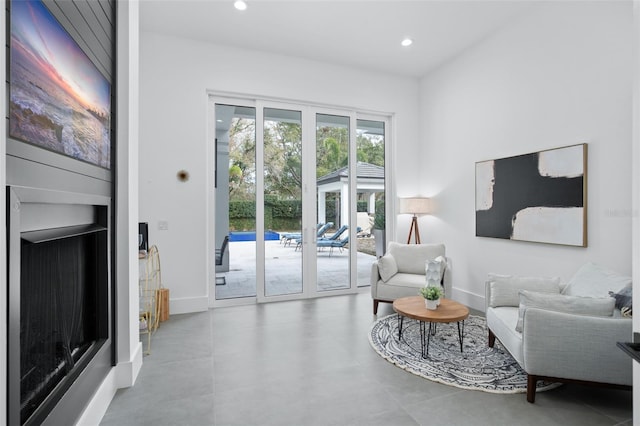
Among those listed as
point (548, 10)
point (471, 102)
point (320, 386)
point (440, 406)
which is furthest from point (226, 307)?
point (548, 10)

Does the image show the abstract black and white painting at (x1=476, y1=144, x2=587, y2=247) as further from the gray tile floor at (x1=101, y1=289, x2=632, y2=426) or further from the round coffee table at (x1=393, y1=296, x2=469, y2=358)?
the gray tile floor at (x1=101, y1=289, x2=632, y2=426)

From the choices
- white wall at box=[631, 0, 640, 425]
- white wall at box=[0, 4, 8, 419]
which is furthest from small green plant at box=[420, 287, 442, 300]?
white wall at box=[0, 4, 8, 419]

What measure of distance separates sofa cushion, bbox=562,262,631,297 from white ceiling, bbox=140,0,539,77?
274 centimetres

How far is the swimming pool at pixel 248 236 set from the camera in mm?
4340

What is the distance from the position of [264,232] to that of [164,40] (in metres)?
2.65

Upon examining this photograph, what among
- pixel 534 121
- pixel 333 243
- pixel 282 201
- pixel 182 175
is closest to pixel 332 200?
pixel 333 243

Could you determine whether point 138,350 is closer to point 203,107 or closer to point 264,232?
point 264,232

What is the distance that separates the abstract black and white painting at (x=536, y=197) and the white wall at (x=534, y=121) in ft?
0.28

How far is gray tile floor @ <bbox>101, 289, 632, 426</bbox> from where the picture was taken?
1.94 metres

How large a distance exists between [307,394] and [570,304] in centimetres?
179

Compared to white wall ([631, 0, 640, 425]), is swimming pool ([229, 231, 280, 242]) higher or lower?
lower

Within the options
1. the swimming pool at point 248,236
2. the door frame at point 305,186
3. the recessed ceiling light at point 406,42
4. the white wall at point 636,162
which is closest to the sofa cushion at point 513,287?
the white wall at point 636,162

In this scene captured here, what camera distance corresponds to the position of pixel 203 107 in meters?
4.07

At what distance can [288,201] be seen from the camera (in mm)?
4566
